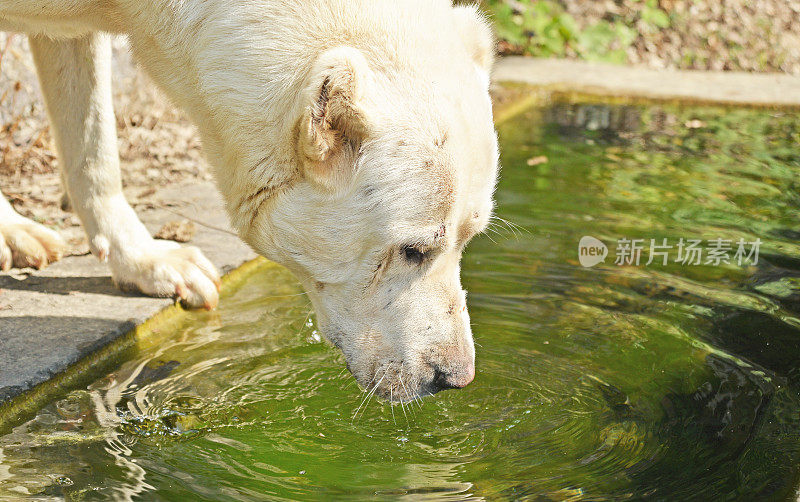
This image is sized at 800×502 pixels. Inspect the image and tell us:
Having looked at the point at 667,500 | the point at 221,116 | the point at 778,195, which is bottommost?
the point at 778,195

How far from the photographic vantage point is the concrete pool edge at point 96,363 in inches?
118

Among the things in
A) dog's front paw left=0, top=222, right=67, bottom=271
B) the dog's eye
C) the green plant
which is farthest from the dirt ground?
the green plant

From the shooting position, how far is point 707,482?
2711mm

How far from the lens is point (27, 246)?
392cm

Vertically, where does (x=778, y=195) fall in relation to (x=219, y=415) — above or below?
below

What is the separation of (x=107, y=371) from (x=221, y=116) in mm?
1086

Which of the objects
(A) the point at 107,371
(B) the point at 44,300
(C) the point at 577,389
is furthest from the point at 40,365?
(C) the point at 577,389

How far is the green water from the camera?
2.71 m

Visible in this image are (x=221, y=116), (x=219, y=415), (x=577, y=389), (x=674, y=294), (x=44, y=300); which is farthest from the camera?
(x=674, y=294)

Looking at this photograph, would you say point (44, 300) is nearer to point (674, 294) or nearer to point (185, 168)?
point (185, 168)

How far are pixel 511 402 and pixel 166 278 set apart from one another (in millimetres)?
1513

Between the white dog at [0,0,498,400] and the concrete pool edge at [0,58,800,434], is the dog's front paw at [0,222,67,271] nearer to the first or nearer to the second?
the concrete pool edge at [0,58,800,434]

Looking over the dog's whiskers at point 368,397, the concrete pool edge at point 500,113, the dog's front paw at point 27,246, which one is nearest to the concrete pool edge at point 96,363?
the concrete pool edge at point 500,113

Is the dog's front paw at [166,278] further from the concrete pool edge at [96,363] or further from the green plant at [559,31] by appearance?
the green plant at [559,31]
